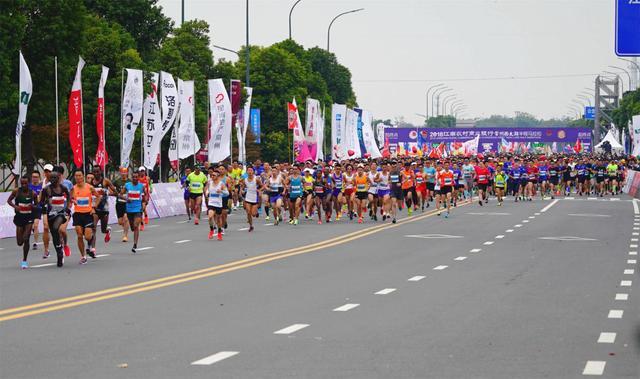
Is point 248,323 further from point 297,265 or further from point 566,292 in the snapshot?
point 297,265

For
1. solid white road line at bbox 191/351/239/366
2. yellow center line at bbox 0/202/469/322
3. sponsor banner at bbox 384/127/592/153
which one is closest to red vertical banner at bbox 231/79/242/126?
yellow center line at bbox 0/202/469/322

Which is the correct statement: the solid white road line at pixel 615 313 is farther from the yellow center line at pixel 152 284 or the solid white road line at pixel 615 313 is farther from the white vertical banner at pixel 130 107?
the white vertical banner at pixel 130 107

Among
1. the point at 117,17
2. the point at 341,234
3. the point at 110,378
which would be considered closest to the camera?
the point at 110,378

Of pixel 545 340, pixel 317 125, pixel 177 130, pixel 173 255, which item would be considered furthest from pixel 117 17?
pixel 545 340

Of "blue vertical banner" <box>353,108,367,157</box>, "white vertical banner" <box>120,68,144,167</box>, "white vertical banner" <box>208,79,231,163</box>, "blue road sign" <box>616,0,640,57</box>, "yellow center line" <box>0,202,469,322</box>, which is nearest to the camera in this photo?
"yellow center line" <box>0,202,469,322</box>

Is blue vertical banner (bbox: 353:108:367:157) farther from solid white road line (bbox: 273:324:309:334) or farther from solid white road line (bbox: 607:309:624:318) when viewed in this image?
solid white road line (bbox: 273:324:309:334)

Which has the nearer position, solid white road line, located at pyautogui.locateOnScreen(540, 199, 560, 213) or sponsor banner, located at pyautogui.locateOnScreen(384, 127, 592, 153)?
solid white road line, located at pyautogui.locateOnScreen(540, 199, 560, 213)

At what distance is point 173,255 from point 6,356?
11.9 m

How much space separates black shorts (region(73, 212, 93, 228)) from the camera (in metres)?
20.3

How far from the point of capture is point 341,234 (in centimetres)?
2791

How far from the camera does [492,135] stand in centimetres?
13800

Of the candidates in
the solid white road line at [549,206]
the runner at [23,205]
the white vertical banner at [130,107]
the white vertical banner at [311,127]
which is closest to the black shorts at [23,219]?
the runner at [23,205]

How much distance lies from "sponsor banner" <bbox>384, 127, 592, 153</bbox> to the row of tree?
4555cm

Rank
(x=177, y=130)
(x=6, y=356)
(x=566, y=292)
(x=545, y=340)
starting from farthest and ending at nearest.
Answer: (x=177, y=130), (x=566, y=292), (x=545, y=340), (x=6, y=356)
